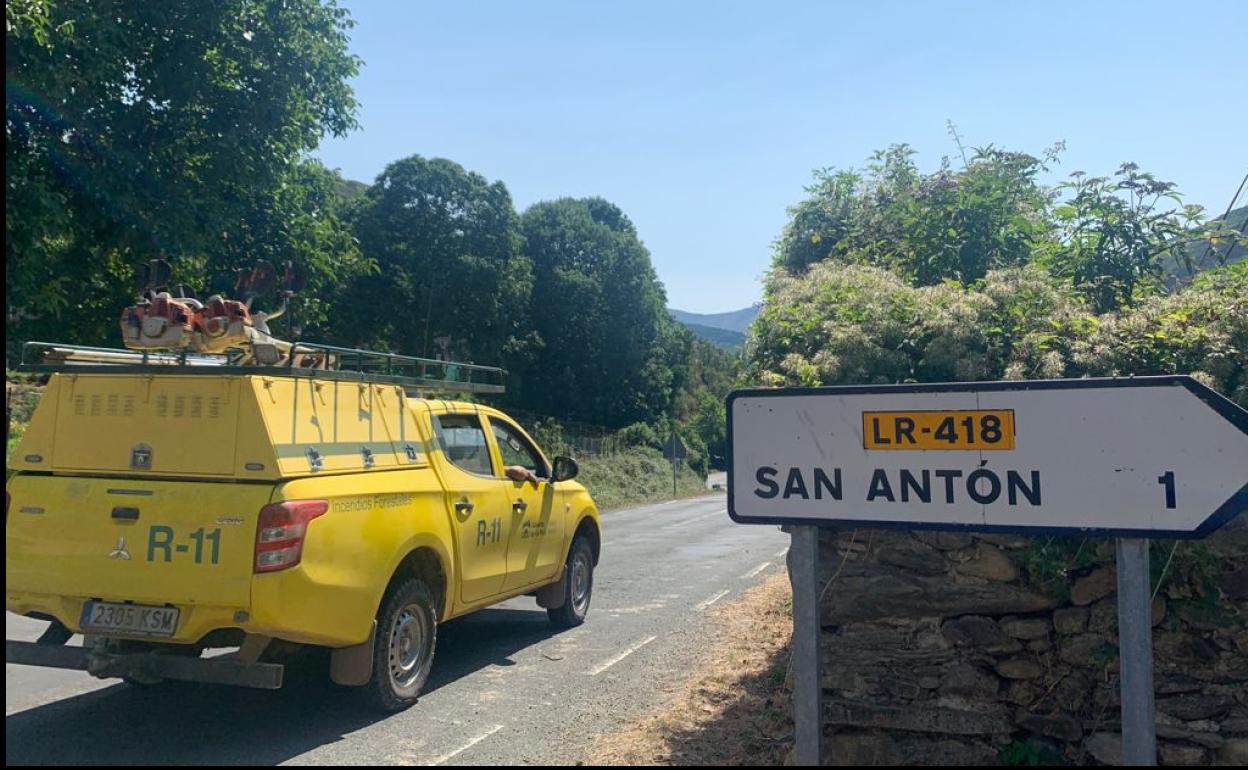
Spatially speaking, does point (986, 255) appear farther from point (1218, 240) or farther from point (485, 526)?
point (485, 526)

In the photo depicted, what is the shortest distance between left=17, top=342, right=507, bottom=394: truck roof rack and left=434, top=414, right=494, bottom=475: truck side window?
29 cm

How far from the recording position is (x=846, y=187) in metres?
10.1

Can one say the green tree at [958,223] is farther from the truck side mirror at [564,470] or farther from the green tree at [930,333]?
the truck side mirror at [564,470]

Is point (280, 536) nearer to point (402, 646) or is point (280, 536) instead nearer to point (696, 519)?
point (402, 646)

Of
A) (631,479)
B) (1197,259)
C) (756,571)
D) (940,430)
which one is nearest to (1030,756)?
(940,430)

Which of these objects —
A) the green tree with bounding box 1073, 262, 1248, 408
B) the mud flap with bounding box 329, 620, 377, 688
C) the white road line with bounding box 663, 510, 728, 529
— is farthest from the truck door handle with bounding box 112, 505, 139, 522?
the white road line with bounding box 663, 510, 728, 529

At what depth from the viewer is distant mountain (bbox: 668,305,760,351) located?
6.97 metres

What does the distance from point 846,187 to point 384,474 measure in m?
6.66

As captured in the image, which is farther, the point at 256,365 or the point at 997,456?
the point at 256,365

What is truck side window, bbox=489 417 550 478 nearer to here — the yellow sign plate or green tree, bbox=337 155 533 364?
the yellow sign plate

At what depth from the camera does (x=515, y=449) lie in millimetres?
7711

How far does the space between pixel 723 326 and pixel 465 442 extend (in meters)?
148

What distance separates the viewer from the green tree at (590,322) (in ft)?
124

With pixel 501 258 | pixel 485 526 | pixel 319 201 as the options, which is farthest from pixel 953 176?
Answer: pixel 501 258
